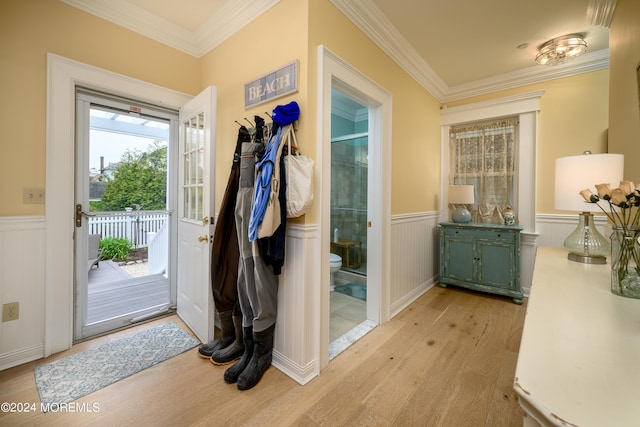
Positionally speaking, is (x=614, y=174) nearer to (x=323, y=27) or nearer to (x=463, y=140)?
(x=323, y=27)

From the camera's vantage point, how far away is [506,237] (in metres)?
2.94

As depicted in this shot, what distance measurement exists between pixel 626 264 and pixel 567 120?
2.76m

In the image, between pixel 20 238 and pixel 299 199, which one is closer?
pixel 299 199

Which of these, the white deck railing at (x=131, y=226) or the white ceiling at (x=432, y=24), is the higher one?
the white ceiling at (x=432, y=24)

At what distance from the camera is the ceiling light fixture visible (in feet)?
7.93

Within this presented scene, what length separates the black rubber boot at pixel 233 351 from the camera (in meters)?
1.82

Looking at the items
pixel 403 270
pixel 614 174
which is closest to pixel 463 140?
pixel 403 270

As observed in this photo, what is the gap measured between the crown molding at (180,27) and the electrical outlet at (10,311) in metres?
2.16

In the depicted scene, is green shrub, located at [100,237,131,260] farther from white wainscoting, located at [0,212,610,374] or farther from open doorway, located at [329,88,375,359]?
open doorway, located at [329,88,375,359]

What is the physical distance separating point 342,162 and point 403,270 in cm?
183

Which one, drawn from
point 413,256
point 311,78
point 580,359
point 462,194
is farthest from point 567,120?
point 580,359

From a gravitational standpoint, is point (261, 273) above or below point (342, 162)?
below

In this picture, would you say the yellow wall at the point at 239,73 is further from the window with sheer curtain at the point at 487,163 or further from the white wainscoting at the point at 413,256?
the window with sheer curtain at the point at 487,163

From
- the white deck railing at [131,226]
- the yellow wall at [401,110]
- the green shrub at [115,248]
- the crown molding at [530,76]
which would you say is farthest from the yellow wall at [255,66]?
the crown molding at [530,76]
